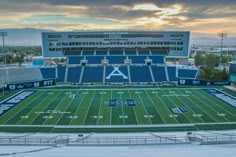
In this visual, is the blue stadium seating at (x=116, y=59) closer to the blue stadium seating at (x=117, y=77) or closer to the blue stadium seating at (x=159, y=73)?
the blue stadium seating at (x=117, y=77)

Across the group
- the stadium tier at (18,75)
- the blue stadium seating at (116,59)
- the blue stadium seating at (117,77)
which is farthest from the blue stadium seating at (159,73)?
the stadium tier at (18,75)

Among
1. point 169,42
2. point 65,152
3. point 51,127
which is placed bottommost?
point 51,127

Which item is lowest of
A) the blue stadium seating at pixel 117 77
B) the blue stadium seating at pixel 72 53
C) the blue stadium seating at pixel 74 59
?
the blue stadium seating at pixel 117 77

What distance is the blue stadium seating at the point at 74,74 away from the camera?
138ft

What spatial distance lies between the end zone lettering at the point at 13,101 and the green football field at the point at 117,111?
0.35 feet

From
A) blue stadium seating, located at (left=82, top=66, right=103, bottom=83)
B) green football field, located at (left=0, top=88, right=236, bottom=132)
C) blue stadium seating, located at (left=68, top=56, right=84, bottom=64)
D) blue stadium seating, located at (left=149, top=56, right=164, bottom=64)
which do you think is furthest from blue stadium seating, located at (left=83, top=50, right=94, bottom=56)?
green football field, located at (left=0, top=88, right=236, bottom=132)

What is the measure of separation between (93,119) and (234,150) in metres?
15.6

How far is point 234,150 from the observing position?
9164 millimetres

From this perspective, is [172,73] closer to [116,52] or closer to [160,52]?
[160,52]

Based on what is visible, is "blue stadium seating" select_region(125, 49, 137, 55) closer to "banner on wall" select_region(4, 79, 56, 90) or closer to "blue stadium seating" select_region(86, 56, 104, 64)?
"blue stadium seating" select_region(86, 56, 104, 64)

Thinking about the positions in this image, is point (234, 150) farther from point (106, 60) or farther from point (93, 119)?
point (106, 60)

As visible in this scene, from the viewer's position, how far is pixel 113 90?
35.8m

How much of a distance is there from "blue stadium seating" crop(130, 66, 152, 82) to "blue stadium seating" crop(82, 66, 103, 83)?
4.64m

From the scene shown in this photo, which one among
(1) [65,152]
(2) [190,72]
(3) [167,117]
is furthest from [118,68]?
(1) [65,152]
